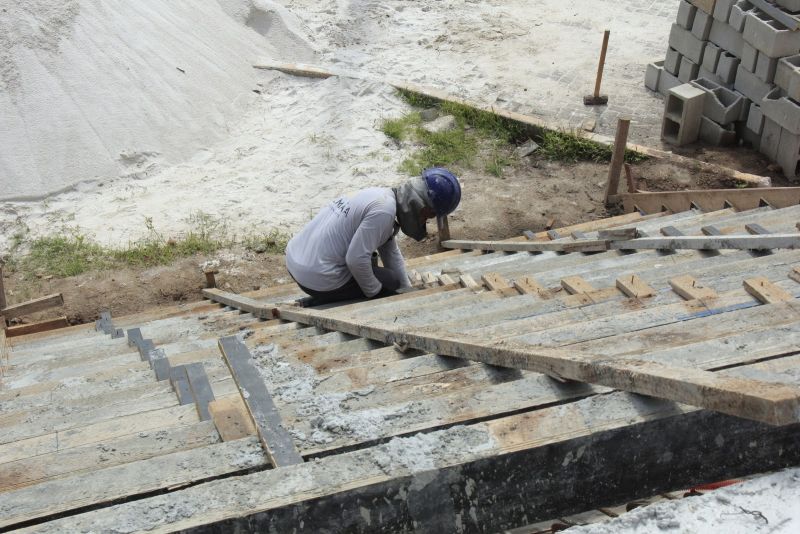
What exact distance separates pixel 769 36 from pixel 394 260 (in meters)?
5.88

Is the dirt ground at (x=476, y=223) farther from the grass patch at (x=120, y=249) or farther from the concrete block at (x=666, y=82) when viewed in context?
the concrete block at (x=666, y=82)

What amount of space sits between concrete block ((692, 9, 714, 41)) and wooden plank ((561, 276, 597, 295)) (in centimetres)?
710

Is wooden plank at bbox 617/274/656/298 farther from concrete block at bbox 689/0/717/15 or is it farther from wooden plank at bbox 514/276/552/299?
concrete block at bbox 689/0/717/15

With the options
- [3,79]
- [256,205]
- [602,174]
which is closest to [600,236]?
[602,174]

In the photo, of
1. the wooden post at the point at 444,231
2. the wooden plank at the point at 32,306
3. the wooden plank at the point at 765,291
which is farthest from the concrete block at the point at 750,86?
the wooden plank at the point at 32,306

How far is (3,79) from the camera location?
32.0ft

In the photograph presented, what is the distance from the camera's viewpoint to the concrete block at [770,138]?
377 inches

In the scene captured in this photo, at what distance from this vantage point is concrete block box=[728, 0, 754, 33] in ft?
31.5

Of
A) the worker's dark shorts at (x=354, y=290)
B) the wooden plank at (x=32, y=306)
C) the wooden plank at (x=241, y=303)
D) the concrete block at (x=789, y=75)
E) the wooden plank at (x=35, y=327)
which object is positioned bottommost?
A: the wooden plank at (x=35, y=327)

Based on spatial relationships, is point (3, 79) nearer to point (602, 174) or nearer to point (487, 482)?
point (602, 174)

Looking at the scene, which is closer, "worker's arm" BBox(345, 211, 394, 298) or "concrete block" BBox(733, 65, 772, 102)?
"worker's arm" BBox(345, 211, 394, 298)

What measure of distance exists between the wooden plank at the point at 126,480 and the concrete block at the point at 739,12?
9140 mm

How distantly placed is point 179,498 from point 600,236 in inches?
185

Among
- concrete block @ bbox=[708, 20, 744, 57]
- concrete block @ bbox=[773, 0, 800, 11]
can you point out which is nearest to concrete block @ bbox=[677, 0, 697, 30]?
concrete block @ bbox=[708, 20, 744, 57]
